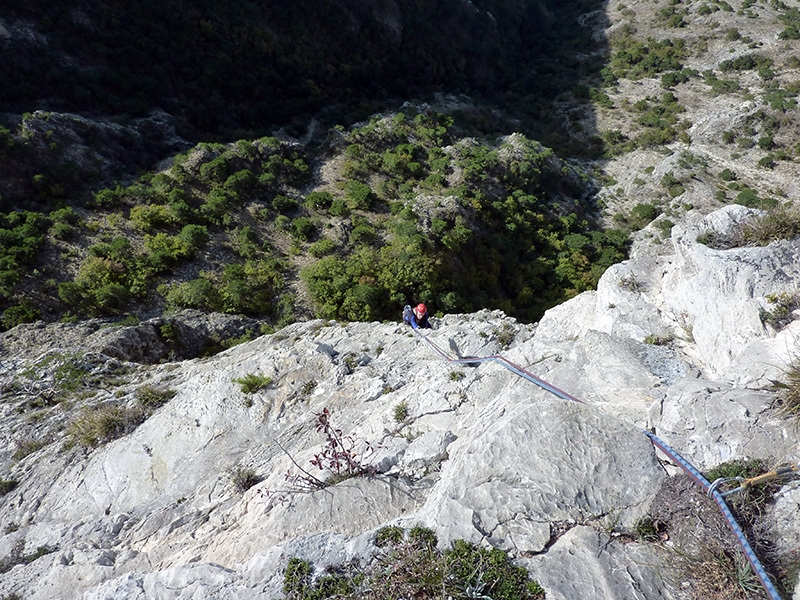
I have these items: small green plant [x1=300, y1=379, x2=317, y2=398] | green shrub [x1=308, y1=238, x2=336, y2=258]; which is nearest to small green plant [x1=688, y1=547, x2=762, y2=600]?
small green plant [x1=300, y1=379, x2=317, y2=398]

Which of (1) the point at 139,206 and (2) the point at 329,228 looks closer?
(1) the point at 139,206


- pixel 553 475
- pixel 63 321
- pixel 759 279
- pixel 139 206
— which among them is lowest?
pixel 63 321

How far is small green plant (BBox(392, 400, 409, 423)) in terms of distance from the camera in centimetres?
935

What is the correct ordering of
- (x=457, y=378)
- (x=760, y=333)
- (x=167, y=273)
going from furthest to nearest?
(x=167, y=273) < (x=457, y=378) < (x=760, y=333)

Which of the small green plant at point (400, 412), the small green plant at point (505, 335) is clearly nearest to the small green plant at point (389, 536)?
the small green plant at point (400, 412)

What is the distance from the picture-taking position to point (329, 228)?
27.6 metres

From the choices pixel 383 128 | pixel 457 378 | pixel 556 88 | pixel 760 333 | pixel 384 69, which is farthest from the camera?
pixel 556 88

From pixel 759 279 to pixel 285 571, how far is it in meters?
9.52

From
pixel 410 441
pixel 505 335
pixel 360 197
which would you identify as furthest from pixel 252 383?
pixel 360 197

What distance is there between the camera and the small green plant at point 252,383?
37.9ft

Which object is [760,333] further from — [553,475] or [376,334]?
[376,334]

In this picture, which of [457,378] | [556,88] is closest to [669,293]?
[457,378]

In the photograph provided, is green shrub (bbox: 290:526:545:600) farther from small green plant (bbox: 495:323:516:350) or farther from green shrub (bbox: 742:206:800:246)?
green shrub (bbox: 742:206:800:246)

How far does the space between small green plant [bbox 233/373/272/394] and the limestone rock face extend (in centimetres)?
8
